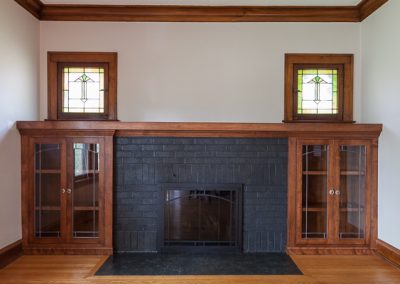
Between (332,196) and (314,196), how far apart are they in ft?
0.61

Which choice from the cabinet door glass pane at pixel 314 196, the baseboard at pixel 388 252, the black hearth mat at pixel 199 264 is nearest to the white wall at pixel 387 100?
the baseboard at pixel 388 252

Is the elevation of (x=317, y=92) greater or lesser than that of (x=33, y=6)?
lesser

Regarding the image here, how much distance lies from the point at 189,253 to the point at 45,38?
9.72 feet

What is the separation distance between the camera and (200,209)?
385 centimetres

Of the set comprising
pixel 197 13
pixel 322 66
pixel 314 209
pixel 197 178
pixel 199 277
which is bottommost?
pixel 199 277

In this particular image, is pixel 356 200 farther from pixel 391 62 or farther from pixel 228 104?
pixel 228 104

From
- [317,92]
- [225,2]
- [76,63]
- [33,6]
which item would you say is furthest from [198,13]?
[33,6]

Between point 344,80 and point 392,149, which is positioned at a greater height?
point 344,80

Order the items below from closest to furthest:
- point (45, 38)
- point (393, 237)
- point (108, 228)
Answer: point (393, 237) → point (108, 228) → point (45, 38)

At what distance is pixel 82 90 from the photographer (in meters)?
4.16

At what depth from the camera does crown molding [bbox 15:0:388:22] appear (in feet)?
13.1

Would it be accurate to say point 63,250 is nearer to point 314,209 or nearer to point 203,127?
point 203,127

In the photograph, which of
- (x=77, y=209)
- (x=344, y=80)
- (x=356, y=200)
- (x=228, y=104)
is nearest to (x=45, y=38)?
(x=77, y=209)

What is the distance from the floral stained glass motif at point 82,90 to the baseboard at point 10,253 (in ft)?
5.12
